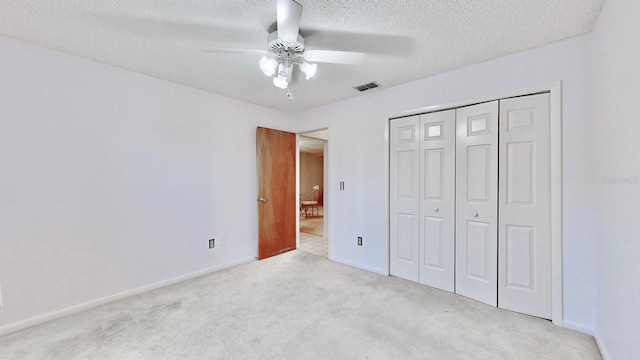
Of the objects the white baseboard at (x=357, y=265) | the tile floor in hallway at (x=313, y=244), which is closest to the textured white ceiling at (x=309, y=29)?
the white baseboard at (x=357, y=265)

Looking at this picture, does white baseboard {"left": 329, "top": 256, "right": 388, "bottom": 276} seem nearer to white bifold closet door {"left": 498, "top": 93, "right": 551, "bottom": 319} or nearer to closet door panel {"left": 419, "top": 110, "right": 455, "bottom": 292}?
closet door panel {"left": 419, "top": 110, "right": 455, "bottom": 292}

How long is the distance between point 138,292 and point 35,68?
2230 millimetres

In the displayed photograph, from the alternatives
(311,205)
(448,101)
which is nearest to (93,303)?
(448,101)

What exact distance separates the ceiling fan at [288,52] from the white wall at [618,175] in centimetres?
143

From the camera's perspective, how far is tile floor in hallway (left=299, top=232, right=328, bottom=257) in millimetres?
4009

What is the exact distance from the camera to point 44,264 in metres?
2.08

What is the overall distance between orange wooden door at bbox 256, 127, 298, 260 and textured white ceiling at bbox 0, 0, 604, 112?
1.37 metres

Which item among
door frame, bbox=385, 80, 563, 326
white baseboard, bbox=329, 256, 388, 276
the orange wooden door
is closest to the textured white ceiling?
door frame, bbox=385, 80, 563, 326

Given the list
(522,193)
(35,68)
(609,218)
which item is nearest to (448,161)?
(522,193)

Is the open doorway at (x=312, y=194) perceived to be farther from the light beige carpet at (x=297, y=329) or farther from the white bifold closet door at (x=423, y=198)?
the light beige carpet at (x=297, y=329)

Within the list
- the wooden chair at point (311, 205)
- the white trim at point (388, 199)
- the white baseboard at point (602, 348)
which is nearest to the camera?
the white baseboard at point (602, 348)

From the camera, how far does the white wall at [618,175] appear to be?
1.20 meters

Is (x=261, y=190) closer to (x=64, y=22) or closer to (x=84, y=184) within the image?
(x=84, y=184)

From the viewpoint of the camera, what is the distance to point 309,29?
1.80 meters
